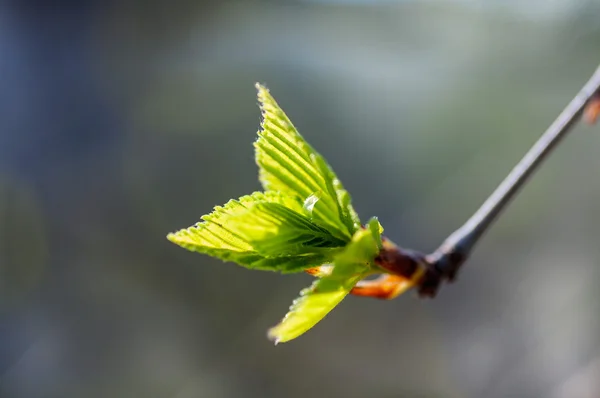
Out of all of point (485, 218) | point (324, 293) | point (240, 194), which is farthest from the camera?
point (240, 194)

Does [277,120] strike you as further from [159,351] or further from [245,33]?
[245,33]

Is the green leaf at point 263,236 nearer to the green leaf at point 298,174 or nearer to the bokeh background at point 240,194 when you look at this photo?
the green leaf at point 298,174

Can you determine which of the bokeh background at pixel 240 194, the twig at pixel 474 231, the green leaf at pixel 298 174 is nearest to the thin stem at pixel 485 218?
the twig at pixel 474 231

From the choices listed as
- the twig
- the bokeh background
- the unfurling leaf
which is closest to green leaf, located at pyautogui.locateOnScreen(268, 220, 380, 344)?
the unfurling leaf

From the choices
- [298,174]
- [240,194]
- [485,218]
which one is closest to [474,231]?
[485,218]

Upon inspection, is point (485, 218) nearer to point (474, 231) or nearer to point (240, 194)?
point (474, 231)

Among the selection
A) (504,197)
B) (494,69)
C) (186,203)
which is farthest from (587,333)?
(504,197)
